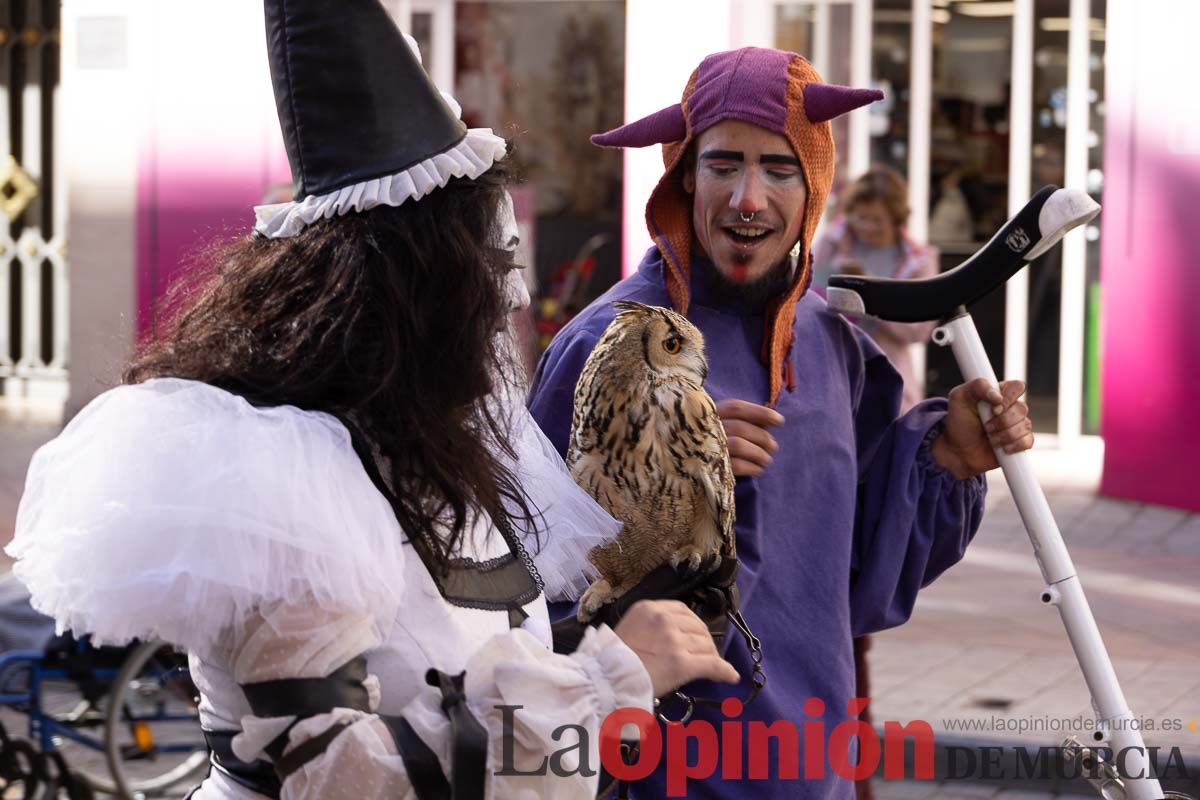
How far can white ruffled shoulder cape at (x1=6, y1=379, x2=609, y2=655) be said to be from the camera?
4.65 ft

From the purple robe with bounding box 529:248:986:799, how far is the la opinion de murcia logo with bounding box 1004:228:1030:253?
0.30 meters

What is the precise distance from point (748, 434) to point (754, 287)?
33cm

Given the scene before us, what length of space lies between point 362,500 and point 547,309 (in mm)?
8865

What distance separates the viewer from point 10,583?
4.38m

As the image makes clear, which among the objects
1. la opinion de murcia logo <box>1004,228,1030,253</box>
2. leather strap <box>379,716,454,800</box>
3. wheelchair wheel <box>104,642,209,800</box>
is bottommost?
wheelchair wheel <box>104,642,209,800</box>

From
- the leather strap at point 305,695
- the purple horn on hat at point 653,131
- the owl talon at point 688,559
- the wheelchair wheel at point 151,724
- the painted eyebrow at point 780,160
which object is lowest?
the wheelchair wheel at point 151,724

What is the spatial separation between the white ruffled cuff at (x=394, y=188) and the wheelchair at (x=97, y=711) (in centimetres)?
277

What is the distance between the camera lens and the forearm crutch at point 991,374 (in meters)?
2.38

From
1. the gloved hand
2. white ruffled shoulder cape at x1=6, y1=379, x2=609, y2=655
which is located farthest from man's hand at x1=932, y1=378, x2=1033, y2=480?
white ruffled shoulder cape at x1=6, y1=379, x2=609, y2=655

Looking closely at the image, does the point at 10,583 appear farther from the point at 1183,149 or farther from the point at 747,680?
the point at 1183,149

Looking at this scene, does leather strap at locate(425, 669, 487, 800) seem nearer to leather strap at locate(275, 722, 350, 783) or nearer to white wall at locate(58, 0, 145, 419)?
leather strap at locate(275, 722, 350, 783)

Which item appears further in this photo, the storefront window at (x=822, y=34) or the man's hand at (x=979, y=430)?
the storefront window at (x=822, y=34)

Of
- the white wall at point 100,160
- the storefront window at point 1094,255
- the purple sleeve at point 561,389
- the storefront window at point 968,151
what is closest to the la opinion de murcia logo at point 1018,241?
the purple sleeve at point 561,389

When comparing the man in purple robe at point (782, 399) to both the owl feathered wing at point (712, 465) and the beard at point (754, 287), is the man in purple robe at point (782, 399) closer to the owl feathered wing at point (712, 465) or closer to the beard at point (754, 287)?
the beard at point (754, 287)
